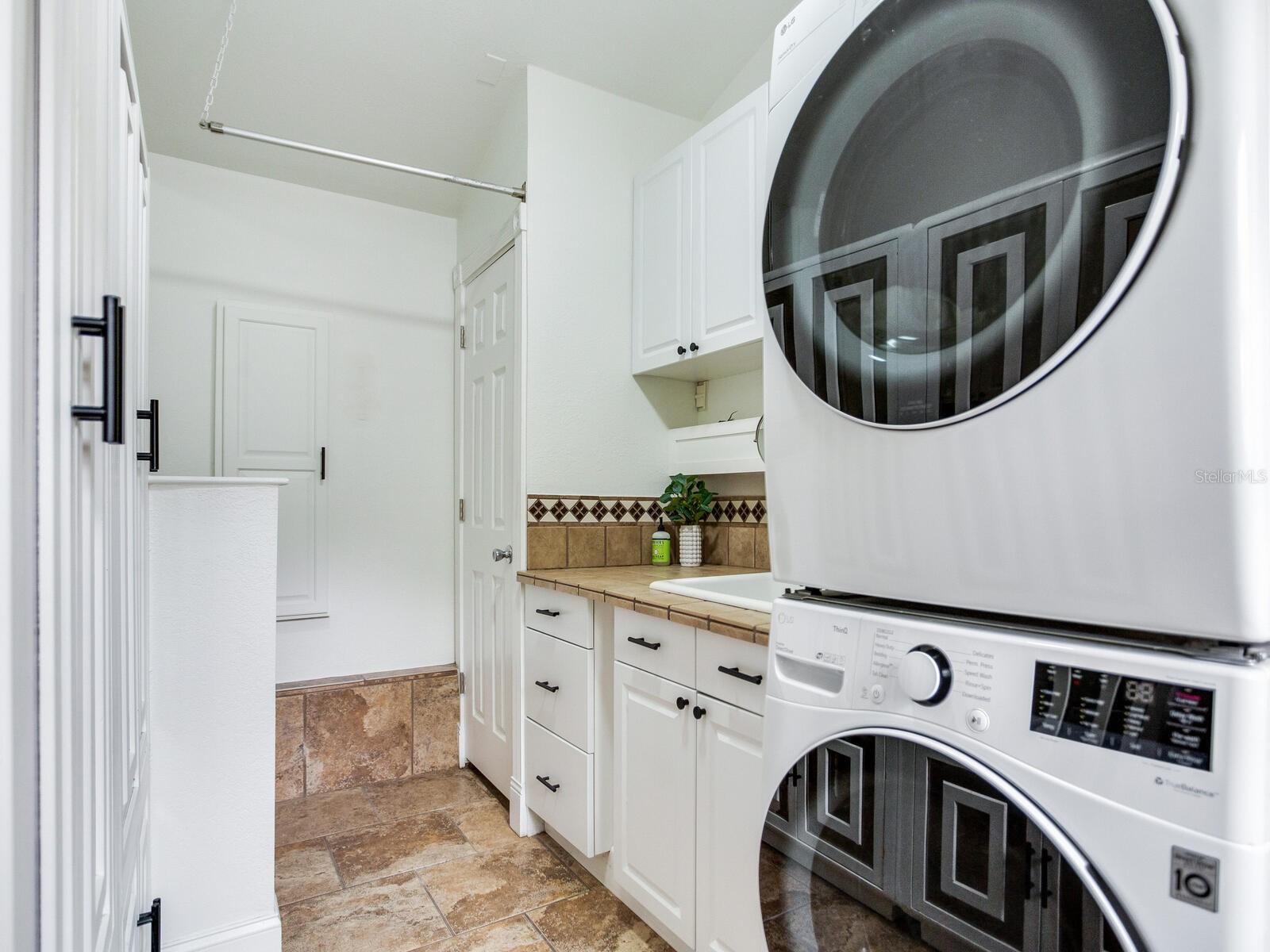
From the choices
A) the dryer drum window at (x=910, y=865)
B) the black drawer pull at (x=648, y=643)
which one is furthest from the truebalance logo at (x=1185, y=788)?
the black drawer pull at (x=648, y=643)

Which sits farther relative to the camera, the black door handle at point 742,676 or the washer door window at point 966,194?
the black door handle at point 742,676

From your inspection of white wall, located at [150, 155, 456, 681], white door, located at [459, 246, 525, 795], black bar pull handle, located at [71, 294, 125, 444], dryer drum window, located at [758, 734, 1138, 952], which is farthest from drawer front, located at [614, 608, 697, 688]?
white wall, located at [150, 155, 456, 681]

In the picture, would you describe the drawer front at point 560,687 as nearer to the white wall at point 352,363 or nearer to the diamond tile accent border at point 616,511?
the diamond tile accent border at point 616,511

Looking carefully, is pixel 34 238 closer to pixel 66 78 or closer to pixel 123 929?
pixel 66 78

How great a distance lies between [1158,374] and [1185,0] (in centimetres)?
28

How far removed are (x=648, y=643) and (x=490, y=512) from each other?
1288 mm

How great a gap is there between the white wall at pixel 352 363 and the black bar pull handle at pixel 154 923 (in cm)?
155

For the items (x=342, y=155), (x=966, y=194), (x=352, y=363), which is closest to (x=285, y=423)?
(x=352, y=363)

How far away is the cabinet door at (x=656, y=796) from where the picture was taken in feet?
5.26

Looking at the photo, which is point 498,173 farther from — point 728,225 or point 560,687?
point 560,687

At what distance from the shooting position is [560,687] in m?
2.23

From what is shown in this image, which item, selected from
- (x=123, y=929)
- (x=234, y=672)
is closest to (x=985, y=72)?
(x=123, y=929)

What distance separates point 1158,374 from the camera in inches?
22.3

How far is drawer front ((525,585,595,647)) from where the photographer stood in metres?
2.10
